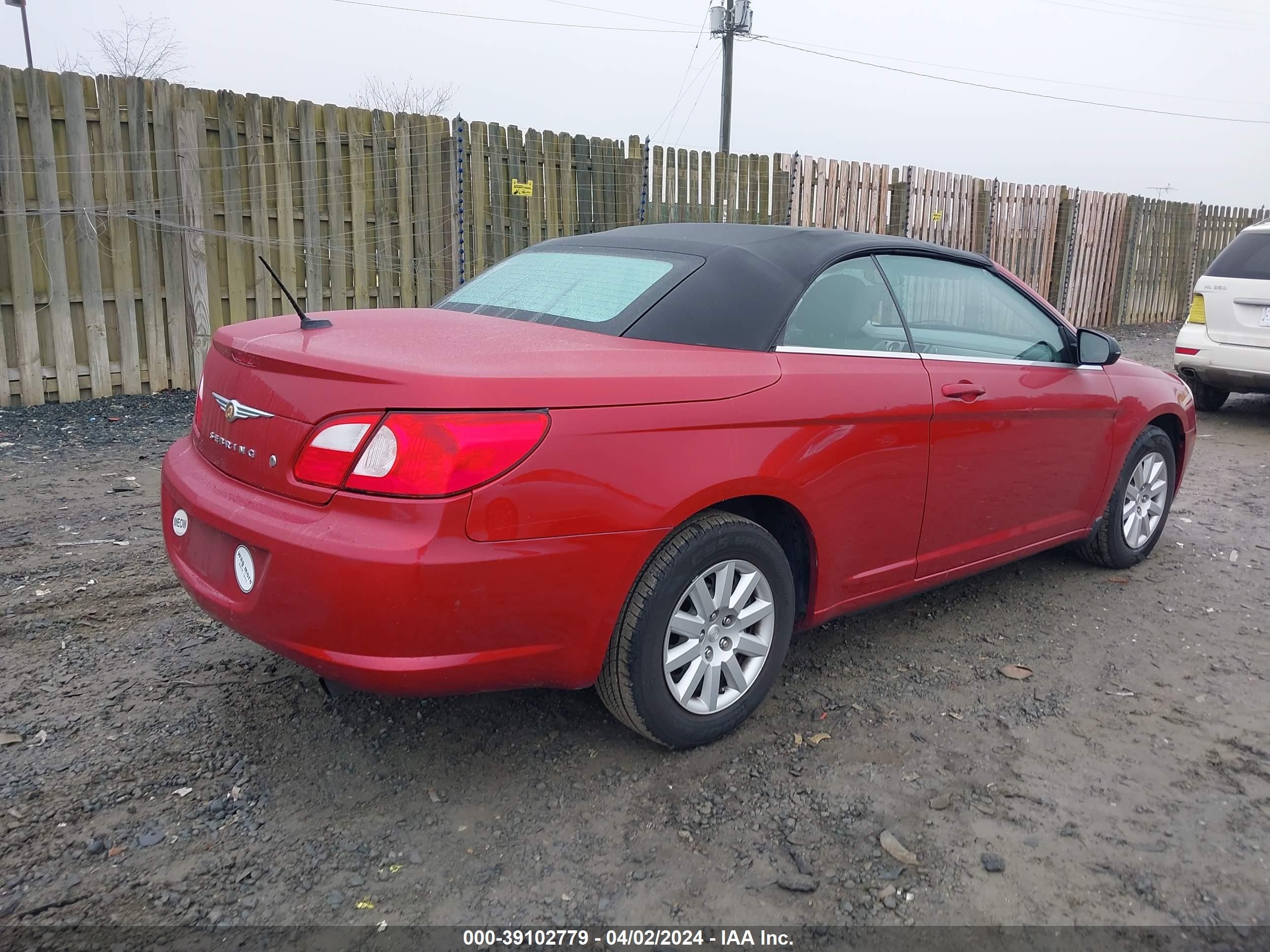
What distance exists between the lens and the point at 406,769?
2.81 m

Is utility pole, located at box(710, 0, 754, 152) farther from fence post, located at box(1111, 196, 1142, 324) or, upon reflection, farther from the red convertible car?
the red convertible car

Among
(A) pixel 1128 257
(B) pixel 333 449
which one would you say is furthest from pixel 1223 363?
(A) pixel 1128 257

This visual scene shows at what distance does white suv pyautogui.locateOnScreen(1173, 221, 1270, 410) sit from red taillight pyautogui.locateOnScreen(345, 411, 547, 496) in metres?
7.91

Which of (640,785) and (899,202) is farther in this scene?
(899,202)

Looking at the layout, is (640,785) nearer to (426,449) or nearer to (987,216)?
(426,449)

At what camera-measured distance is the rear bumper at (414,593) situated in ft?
7.54

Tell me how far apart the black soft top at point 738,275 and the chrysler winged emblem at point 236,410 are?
3.45 ft

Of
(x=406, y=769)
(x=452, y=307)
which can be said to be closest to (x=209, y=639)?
(x=406, y=769)

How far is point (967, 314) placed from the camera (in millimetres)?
3945

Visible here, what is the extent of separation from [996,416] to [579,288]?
1.65m

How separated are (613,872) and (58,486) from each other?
439 cm

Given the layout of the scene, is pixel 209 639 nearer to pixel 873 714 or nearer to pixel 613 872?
pixel 613 872

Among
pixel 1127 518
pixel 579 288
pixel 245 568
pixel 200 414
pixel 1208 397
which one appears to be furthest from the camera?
pixel 1208 397

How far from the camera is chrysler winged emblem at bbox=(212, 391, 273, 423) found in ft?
8.56
